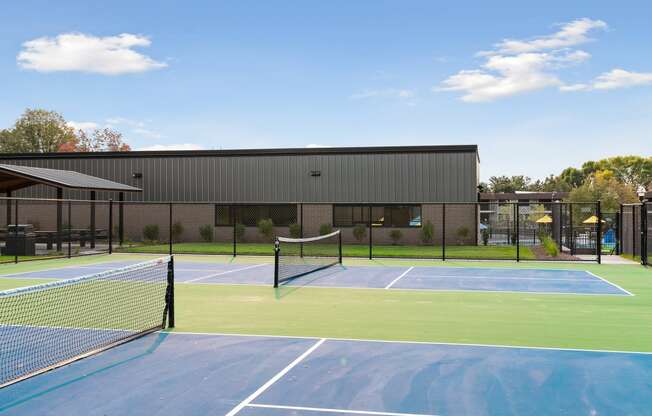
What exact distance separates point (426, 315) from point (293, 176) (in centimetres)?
2635

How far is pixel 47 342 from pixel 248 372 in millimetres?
3869

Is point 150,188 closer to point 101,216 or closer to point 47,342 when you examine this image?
point 101,216

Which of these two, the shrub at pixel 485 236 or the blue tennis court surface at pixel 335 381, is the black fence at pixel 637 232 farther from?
the blue tennis court surface at pixel 335 381

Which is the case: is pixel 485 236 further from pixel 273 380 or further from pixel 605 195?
pixel 605 195

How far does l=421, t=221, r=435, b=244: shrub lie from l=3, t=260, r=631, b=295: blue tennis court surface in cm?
1262

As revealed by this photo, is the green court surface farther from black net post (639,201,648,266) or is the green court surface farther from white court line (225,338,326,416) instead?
black net post (639,201,648,266)

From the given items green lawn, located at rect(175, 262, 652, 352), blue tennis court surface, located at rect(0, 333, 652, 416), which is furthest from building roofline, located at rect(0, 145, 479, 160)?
blue tennis court surface, located at rect(0, 333, 652, 416)

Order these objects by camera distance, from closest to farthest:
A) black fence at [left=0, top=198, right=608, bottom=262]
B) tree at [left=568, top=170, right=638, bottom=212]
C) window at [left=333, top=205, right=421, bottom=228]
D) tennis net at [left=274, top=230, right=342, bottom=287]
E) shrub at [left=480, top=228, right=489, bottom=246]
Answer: tennis net at [left=274, top=230, right=342, bottom=287]
black fence at [left=0, top=198, right=608, bottom=262]
shrub at [left=480, top=228, right=489, bottom=246]
window at [left=333, top=205, right=421, bottom=228]
tree at [left=568, top=170, right=638, bottom=212]

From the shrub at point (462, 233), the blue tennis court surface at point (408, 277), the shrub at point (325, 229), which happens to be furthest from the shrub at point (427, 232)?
the blue tennis court surface at point (408, 277)

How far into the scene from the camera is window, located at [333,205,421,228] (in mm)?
36844

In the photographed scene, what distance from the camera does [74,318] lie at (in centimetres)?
1234

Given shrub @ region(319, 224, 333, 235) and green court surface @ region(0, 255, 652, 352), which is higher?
shrub @ region(319, 224, 333, 235)

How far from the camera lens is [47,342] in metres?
10.1

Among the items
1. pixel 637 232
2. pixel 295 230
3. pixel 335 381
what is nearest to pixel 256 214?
pixel 295 230
